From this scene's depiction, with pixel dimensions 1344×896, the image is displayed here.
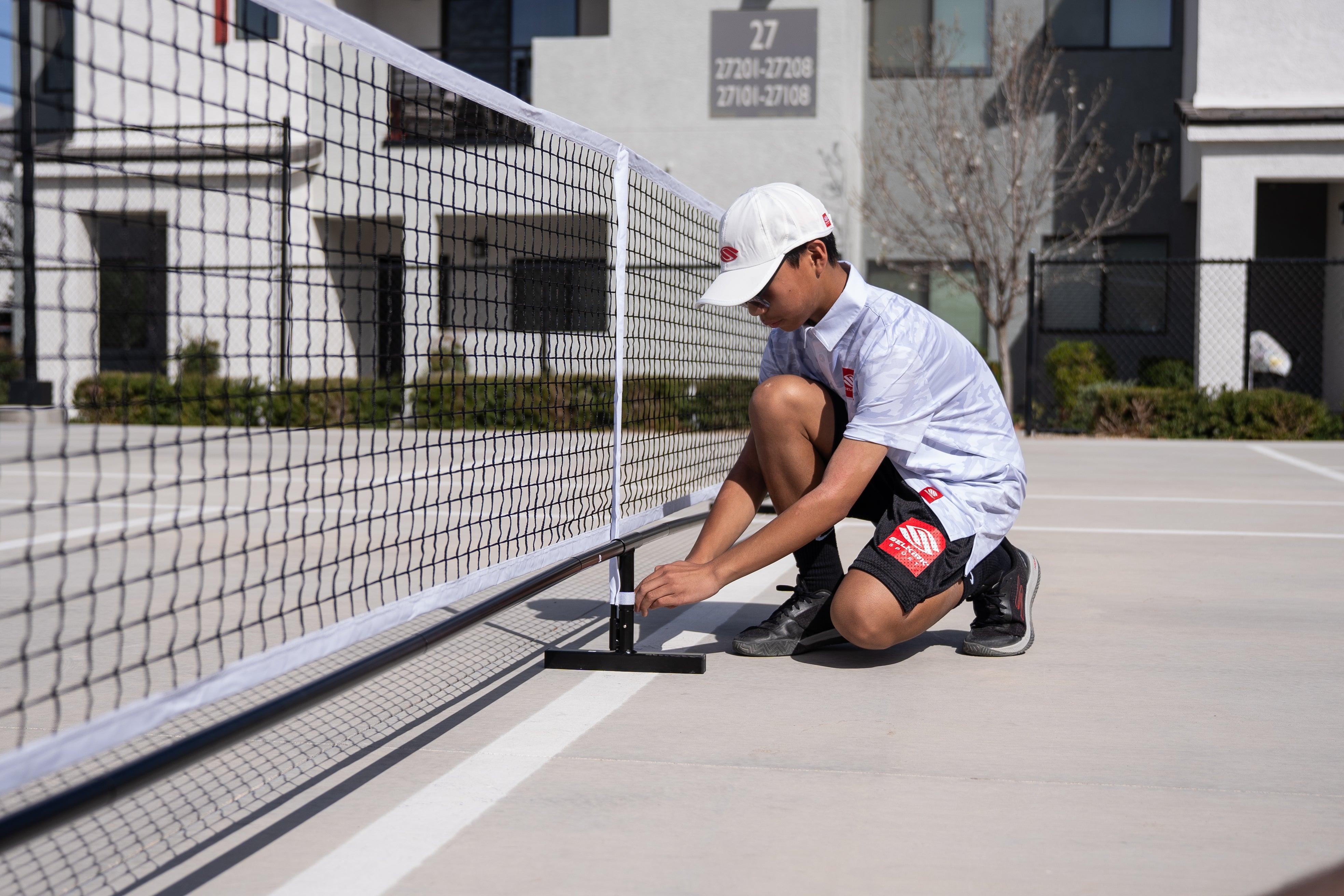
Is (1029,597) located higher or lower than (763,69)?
lower

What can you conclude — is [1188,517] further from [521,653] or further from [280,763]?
[280,763]

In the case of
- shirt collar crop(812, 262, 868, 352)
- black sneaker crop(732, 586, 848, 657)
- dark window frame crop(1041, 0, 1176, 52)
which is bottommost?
black sneaker crop(732, 586, 848, 657)

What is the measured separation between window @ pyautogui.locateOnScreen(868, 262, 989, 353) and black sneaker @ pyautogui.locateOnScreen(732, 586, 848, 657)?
17718 millimetres

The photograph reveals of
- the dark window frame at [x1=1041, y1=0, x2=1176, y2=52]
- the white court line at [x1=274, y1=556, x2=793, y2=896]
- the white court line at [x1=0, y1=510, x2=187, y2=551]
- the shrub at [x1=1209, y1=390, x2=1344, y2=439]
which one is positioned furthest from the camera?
the dark window frame at [x1=1041, y1=0, x2=1176, y2=52]

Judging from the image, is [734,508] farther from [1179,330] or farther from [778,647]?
[1179,330]

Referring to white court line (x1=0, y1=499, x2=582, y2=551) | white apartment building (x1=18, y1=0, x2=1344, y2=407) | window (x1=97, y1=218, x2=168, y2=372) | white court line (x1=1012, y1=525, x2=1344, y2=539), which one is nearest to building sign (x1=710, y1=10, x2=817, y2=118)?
white apartment building (x1=18, y1=0, x2=1344, y2=407)

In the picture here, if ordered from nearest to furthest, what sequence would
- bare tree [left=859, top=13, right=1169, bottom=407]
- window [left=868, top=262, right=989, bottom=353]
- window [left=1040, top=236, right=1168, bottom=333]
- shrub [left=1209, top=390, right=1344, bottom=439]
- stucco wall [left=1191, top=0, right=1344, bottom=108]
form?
shrub [left=1209, top=390, right=1344, bottom=439] < stucco wall [left=1191, top=0, right=1344, bottom=108] < bare tree [left=859, top=13, right=1169, bottom=407] < window [left=1040, top=236, right=1168, bottom=333] < window [left=868, top=262, right=989, bottom=353]

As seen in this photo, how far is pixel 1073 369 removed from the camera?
19250mm

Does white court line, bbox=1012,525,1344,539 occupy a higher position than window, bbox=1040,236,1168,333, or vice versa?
window, bbox=1040,236,1168,333

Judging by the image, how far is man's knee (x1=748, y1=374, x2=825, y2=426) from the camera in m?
3.82

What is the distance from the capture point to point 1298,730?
3.24 m

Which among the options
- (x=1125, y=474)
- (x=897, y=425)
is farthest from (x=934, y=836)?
(x=1125, y=474)

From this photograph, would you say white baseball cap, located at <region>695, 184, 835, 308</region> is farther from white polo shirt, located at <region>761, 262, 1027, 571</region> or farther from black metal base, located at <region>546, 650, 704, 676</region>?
black metal base, located at <region>546, 650, 704, 676</region>

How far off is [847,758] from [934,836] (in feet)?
1.68
